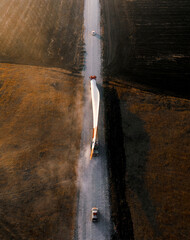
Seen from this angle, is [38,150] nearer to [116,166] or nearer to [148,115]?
[116,166]

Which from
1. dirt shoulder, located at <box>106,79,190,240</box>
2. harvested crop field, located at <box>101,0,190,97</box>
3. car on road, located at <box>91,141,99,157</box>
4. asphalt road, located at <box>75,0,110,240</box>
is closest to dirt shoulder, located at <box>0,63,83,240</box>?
asphalt road, located at <box>75,0,110,240</box>

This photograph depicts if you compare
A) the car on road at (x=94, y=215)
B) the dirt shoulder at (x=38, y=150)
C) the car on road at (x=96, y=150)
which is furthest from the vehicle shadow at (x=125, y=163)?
the dirt shoulder at (x=38, y=150)

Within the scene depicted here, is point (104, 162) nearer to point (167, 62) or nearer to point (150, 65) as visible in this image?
point (150, 65)

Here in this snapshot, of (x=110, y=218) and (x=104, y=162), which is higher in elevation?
(x=104, y=162)

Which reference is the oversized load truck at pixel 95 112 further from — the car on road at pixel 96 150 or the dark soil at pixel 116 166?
the dark soil at pixel 116 166

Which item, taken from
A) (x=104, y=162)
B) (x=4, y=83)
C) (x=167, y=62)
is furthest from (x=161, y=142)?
(x=4, y=83)

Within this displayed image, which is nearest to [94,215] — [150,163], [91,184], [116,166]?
[91,184]
